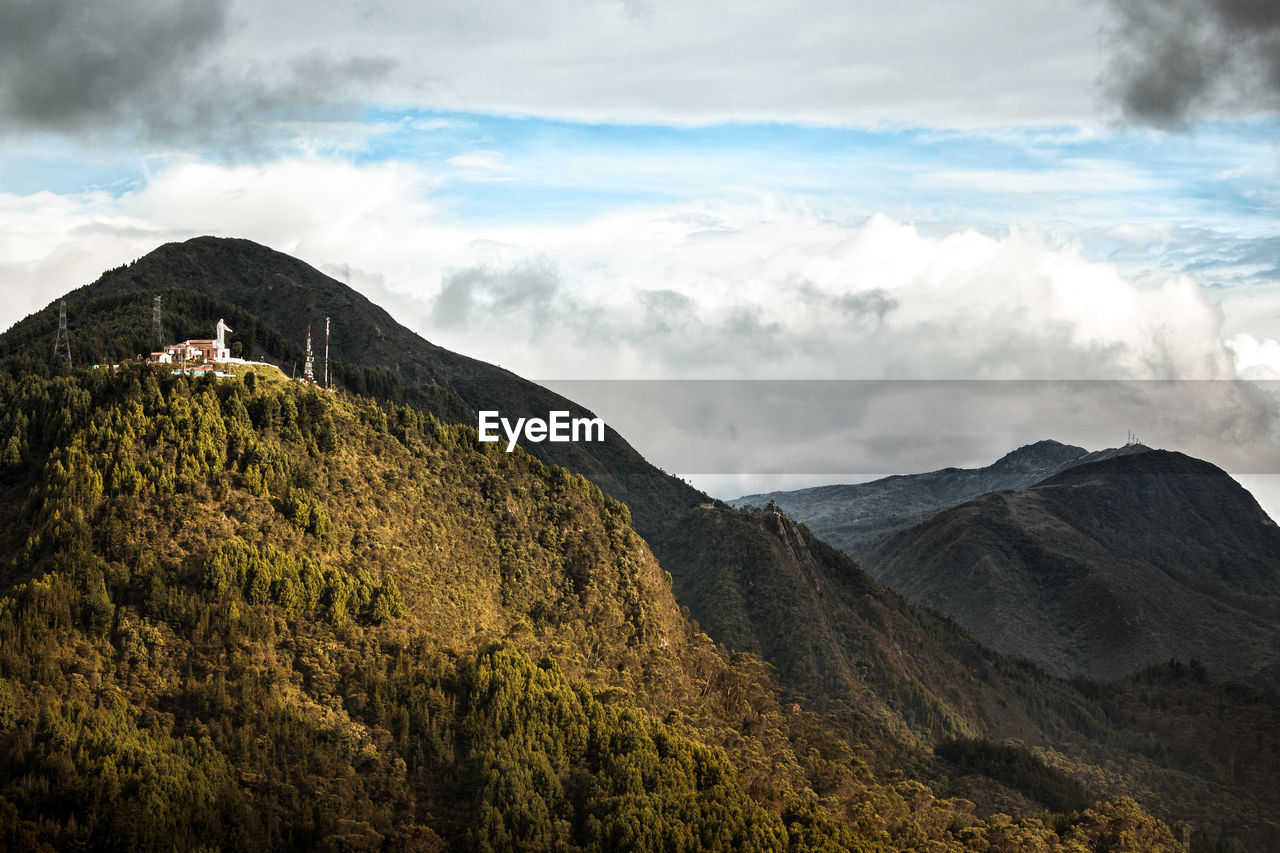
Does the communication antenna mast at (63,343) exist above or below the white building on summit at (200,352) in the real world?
above

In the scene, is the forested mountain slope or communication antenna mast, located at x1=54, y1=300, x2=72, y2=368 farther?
communication antenna mast, located at x1=54, y1=300, x2=72, y2=368

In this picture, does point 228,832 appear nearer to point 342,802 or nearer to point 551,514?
point 342,802

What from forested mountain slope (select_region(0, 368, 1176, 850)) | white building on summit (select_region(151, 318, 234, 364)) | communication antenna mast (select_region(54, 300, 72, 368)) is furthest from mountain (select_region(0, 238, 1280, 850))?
communication antenna mast (select_region(54, 300, 72, 368))

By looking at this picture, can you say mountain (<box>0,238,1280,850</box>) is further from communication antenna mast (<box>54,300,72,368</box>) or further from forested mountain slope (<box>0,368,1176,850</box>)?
communication antenna mast (<box>54,300,72,368</box>)

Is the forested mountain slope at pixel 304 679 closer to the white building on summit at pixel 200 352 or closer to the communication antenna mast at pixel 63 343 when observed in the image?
the white building on summit at pixel 200 352

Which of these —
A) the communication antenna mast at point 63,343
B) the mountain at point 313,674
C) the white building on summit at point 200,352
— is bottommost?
the mountain at point 313,674

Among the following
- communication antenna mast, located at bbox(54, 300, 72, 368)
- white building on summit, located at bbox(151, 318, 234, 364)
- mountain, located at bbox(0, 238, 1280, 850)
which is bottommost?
mountain, located at bbox(0, 238, 1280, 850)

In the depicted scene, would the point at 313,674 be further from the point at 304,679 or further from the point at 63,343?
the point at 63,343

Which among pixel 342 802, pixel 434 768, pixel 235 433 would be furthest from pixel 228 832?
pixel 235 433

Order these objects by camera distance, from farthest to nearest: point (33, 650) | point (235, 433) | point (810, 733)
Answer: point (810, 733) < point (235, 433) < point (33, 650)

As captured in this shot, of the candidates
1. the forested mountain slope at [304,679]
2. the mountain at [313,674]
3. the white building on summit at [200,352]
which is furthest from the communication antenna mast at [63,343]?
the white building on summit at [200,352]

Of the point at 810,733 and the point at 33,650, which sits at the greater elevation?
the point at 33,650
